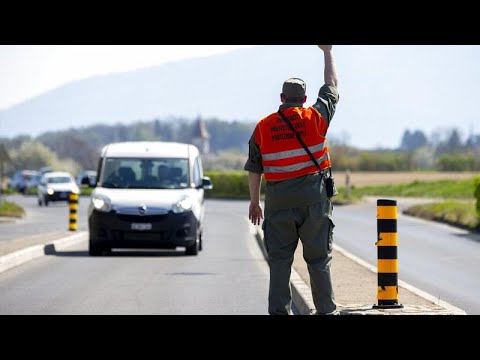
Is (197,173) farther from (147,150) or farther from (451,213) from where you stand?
(451,213)

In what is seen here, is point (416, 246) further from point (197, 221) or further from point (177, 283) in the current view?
point (177, 283)

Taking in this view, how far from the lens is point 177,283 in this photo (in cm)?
1677

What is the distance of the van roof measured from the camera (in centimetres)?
2352

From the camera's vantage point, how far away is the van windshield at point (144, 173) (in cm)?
2314

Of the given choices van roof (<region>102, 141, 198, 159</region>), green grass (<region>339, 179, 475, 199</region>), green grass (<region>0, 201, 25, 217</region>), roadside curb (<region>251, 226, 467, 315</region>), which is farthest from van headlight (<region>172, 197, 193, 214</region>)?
green grass (<region>339, 179, 475, 199</region>)

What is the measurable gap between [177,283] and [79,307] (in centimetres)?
347

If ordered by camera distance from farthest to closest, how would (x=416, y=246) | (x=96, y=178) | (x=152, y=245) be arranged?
1. (x=416, y=246)
2. (x=96, y=178)
3. (x=152, y=245)

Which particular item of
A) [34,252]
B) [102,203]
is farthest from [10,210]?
[102,203]

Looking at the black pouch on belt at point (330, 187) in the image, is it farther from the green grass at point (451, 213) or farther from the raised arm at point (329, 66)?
the green grass at point (451, 213)

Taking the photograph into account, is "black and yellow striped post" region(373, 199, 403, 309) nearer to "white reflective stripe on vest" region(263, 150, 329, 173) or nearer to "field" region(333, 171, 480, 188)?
"white reflective stripe on vest" region(263, 150, 329, 173)

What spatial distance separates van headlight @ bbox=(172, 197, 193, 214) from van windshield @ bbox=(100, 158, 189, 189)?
92cm

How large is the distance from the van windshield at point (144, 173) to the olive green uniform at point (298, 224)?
13121 mm

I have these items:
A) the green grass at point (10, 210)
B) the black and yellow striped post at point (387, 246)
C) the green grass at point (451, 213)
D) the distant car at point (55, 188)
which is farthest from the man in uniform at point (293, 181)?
the distant car at point (55, 188)
